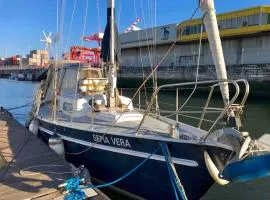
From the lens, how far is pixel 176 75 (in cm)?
4891

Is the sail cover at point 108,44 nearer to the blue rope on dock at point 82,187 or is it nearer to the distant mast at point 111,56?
the distant mast at point 111,56

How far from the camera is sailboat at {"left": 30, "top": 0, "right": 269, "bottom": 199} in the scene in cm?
641

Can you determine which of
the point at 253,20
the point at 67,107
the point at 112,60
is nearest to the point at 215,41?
the point at 112,60

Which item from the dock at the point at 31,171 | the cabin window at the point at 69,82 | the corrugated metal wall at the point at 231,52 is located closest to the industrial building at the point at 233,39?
the corrugated metal wall at the point at 231,52

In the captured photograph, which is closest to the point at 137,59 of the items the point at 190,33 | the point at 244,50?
the point at 190,33

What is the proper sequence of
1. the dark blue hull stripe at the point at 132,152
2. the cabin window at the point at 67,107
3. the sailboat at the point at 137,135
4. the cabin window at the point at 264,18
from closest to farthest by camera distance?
the sailboat at the point at 137,135
the dark blue hull stripe at the point at 132,152
the cabin window at the point at 67,107
the cabin window at the point at 264,18

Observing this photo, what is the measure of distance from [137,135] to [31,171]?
2.77 meters

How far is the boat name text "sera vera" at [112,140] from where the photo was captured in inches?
315

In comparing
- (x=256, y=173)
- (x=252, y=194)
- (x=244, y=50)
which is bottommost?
(x=252, y=194)

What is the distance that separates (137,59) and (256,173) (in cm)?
5726

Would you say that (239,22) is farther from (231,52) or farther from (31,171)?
(31,171)

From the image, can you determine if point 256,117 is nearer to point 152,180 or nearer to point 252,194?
point 252,194

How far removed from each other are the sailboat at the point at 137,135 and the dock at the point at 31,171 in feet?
2.37

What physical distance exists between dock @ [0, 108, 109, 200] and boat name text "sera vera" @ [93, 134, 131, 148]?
97 centimetres
